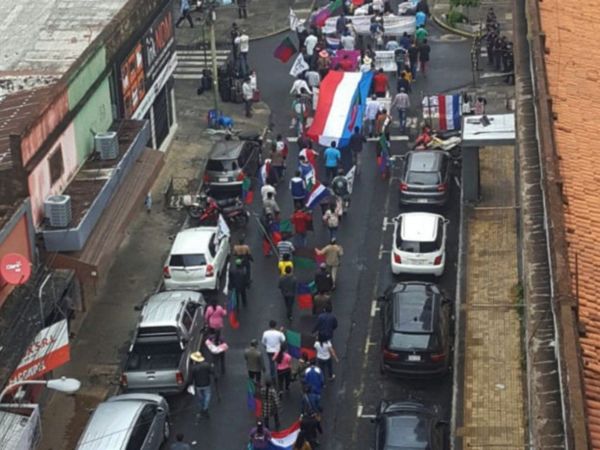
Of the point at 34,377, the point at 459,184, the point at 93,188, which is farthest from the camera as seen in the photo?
the point at 459,184

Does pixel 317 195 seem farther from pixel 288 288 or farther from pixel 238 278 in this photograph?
pixel 288 288

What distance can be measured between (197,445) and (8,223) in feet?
20.1

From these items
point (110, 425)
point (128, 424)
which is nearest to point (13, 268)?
point (110, 425)

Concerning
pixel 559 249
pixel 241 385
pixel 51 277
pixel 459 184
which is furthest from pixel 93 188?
pixel 559 249

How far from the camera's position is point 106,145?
3772 cm

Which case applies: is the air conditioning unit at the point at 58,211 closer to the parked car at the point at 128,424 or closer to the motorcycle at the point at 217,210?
the parked car at the point at 128,424

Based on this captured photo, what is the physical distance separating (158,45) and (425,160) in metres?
9.48

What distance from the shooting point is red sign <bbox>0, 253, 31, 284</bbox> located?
29.5 metres

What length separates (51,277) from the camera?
107 ft

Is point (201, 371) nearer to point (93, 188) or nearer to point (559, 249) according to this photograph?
point (93, 188)

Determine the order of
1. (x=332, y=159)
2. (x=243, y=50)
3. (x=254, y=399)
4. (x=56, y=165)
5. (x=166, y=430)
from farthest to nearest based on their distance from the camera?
1. (x=243, y=50)
2. (x=332, y=159)
3. (x=56, y=165)
4. (x=254, y=399)
5. (x=166, y=430)

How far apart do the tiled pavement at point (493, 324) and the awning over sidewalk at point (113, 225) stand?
8.46 m

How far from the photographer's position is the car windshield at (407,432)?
2827cm

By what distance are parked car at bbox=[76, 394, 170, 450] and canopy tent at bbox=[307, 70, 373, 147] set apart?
48.3ft
